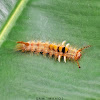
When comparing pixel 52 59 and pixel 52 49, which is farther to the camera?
pixel 52 49

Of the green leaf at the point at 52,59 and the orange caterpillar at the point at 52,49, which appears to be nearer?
the green leaf at the point at 52,59

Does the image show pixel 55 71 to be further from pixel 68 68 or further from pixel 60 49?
pixel 60 49

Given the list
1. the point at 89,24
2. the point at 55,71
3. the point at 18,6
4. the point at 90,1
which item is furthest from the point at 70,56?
the point at 18,6

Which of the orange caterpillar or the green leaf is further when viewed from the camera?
the orange caterpillar

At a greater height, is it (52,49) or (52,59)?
(52,49)
